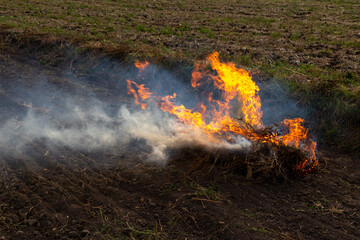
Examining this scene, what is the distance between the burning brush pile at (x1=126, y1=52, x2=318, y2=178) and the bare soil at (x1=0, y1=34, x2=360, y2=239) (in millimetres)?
220

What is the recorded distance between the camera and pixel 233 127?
493cm

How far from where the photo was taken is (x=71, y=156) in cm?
470

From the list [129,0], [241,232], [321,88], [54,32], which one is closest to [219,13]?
[129,0]

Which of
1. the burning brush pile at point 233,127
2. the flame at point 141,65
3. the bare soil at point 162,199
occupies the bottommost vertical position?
the bare soil at point 162,199

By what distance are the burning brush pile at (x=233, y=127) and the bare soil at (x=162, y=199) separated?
220mm

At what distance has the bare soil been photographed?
132 inches

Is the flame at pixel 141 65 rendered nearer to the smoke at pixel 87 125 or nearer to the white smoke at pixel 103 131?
the smoke at pixel 87 125

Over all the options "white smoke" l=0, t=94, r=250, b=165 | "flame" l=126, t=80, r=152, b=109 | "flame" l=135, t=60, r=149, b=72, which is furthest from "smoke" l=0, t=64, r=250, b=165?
"flame" l=135, t=60, r=149, b=72

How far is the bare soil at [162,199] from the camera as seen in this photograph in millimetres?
3365

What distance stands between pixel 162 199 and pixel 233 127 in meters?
1.74

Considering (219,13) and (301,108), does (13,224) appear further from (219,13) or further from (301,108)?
(219,13)

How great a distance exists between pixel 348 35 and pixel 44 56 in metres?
9.82

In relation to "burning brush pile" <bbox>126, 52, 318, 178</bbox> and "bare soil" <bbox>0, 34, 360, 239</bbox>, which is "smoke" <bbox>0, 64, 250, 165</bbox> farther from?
"bare soil" <bbox>0, 34, 360, 239</bbox>

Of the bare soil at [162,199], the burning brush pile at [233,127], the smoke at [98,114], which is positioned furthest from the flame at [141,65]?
the bare soil at [162,199]
